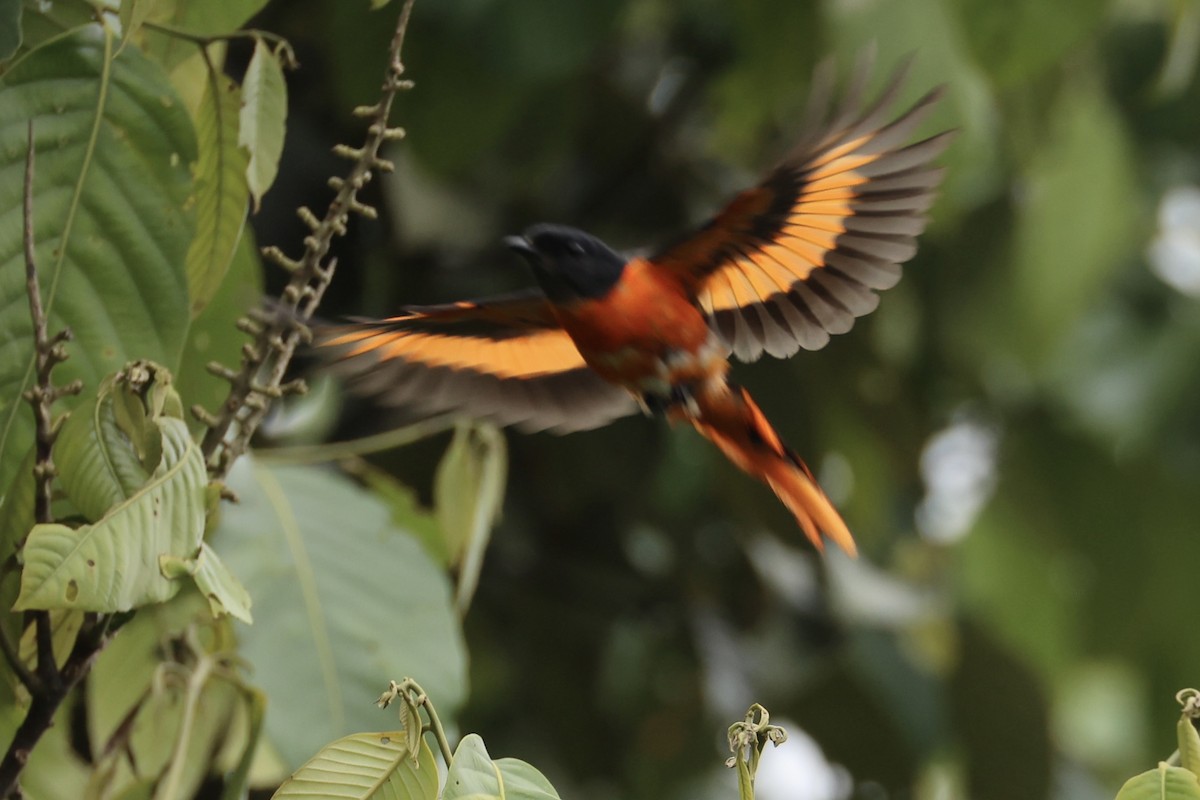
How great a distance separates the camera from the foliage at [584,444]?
84cm

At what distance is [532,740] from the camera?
268 cm

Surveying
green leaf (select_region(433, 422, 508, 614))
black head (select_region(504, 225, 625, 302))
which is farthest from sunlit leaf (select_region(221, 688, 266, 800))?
black head (select_region(504, 225, 625, 302))

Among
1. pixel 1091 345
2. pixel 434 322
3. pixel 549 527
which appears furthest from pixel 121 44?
pixel 1091 345

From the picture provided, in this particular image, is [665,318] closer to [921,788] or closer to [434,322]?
[434,322]

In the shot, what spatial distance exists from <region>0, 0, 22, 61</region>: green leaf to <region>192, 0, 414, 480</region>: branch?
189 mm

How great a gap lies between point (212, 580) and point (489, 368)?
64 centimetres

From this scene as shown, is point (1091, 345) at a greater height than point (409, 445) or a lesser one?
greater

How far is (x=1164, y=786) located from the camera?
2.00 feet

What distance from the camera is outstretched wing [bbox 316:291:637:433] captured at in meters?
1.20

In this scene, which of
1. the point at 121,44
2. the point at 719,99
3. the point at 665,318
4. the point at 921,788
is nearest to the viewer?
the point at 121,44

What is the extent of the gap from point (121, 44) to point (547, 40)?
107 cm

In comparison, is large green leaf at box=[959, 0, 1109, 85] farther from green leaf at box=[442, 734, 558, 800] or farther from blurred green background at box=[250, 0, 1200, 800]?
green leaf at box=[442, 734, 558, 800]

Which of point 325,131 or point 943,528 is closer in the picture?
point 325,131

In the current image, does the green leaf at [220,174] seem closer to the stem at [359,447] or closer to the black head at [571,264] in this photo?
the black head at [571,264]
